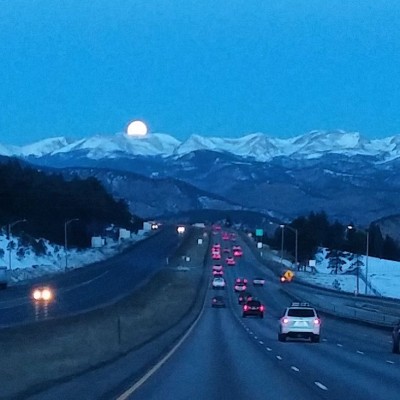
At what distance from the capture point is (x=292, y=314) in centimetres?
4622

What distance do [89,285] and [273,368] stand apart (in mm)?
62594

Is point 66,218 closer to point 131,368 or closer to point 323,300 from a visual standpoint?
point 323,300

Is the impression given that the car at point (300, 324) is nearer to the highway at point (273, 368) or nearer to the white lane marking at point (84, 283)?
A: the highway at point (273, 368)

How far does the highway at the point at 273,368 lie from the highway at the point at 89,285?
27.5ft

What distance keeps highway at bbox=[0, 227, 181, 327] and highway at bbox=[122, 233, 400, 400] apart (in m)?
8.39

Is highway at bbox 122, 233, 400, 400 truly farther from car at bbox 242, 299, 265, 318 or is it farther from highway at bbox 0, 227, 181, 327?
car at bbox 242, 299, 265, 318

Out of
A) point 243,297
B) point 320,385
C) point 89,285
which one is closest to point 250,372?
point 320,385

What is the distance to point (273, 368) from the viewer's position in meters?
29.3

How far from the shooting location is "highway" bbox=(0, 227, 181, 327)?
192ft

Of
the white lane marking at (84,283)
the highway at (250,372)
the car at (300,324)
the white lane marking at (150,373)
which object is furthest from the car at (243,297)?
the white lane marking at (150,373)

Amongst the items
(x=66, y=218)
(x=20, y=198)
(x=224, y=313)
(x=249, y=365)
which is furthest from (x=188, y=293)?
(x=249, y=365)

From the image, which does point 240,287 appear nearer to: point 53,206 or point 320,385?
point 53,206

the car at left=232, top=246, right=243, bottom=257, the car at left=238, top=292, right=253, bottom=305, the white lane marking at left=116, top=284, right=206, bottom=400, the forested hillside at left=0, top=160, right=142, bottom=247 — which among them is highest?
the forested hillside at left=0, top=160, right=142, bottom=247

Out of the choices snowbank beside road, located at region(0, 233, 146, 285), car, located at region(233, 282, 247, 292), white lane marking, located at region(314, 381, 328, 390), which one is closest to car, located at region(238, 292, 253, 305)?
car, located at region(233, 282, 247, 292)
